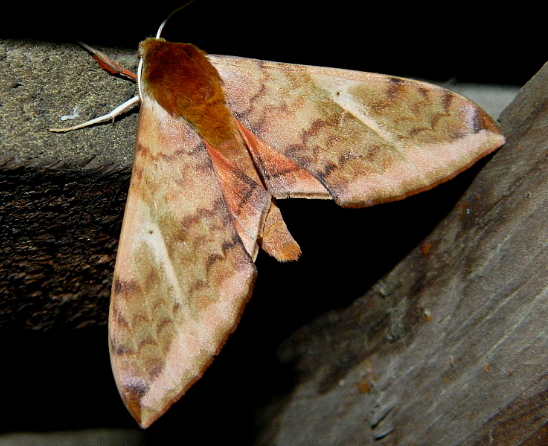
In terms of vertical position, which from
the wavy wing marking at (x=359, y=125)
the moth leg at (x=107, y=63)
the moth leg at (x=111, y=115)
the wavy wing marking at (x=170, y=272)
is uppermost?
the wavy wing marking at (x=359, y=125)

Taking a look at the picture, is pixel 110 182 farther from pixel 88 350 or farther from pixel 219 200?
pixel 88 350

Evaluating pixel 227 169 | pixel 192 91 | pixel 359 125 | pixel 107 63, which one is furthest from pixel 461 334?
pixel 107 63

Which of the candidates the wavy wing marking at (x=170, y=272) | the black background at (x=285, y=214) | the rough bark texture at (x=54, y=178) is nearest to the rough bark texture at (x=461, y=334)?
the black background at (x=285, y=214)

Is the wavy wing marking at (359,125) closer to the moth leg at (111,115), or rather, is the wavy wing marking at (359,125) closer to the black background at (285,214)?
the black background at (285,214)

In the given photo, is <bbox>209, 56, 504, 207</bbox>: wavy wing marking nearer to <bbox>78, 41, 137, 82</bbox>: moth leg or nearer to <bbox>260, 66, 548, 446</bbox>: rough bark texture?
<bbox>260, 66, 548, 446</bbox>: rough bark texture

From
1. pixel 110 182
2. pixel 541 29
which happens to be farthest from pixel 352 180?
pixel 541 29

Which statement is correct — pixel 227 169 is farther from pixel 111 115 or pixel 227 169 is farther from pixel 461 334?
pixel 461 334

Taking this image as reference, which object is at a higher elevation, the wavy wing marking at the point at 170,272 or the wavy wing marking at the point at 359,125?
the wavy wing marking at the point at 359,125
